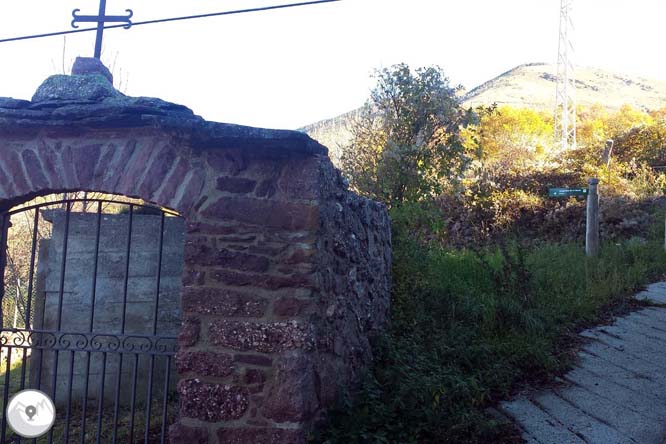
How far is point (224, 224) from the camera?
350 centimetres

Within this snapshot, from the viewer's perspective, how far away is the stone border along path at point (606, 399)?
3961mm

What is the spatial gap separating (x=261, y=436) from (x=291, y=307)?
74 centimetres

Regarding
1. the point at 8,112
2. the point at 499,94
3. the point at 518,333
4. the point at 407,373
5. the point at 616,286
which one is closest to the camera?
the point at 8,112

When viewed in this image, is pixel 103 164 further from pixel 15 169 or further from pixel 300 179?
pixel 300 179

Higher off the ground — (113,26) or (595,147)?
(595,147)

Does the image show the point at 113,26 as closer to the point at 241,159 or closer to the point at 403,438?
the point at 241,159

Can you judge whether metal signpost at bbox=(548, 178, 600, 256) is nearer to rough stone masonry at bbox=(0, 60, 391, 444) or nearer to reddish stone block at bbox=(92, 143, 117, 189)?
rough stone masonry at bbox=(0, 60, 391, 444)

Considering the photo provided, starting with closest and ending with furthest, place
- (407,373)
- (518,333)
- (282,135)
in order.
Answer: (282,135) < (407,373) < (518,333)

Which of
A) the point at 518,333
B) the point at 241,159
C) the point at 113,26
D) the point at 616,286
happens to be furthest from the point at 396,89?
the point at 241,159

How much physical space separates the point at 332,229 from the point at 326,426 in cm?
120

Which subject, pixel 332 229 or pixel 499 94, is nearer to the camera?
pixel 332 229

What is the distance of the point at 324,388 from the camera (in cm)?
362

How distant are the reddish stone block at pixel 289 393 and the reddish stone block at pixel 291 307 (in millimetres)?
247

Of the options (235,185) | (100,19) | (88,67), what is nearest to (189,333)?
(235,185)
